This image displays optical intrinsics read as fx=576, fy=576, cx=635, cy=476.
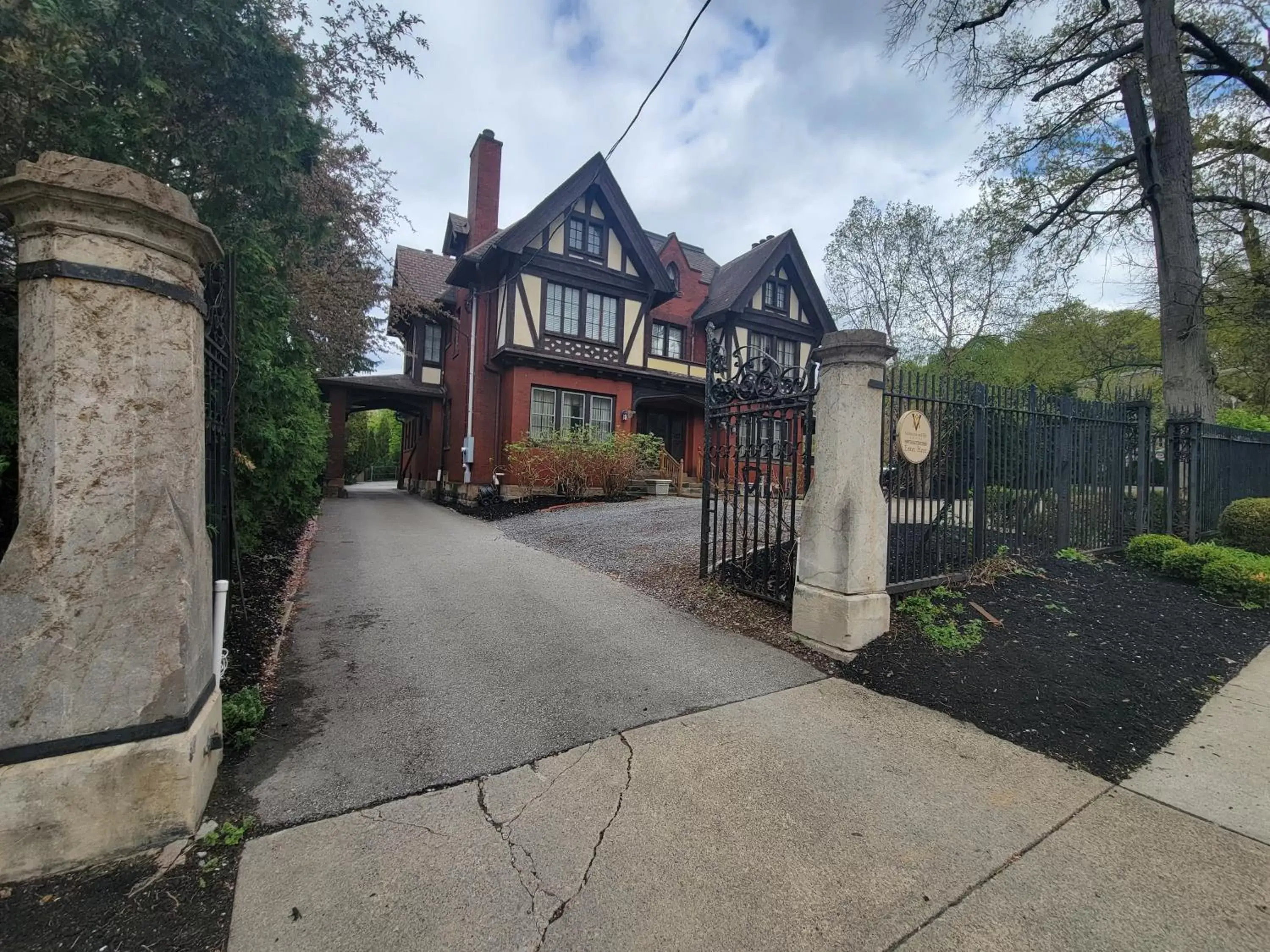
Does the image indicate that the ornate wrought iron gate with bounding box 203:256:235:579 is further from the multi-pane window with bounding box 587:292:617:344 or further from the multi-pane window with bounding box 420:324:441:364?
the multi-pane window with bounding box 420:324:441:364

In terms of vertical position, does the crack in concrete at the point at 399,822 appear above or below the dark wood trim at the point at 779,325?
below

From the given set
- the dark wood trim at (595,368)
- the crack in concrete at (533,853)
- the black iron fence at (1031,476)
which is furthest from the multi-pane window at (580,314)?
the crack in concrete at (533,853)

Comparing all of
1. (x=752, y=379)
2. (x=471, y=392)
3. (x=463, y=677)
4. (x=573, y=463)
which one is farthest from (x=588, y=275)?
(x=463, y=677)

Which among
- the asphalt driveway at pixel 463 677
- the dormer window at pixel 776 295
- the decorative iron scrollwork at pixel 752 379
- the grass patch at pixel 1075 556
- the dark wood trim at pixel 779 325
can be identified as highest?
the dormer window at pixel 776 295

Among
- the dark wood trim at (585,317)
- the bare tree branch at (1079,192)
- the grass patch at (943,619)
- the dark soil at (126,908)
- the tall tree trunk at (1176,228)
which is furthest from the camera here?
the dark wood trim at (585,317)

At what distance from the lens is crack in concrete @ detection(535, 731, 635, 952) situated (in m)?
1.82

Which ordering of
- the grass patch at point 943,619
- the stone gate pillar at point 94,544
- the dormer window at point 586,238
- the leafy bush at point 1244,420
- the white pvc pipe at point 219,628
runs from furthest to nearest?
the dormer window at point 586,238, the leafy bush at point 1244,420, the grass patch at point 943,619, the white pvc pipe at point 219,628, the stone gate pillar at point 94,544

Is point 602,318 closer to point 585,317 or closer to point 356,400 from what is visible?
point 585,317

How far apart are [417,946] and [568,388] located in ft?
51.3

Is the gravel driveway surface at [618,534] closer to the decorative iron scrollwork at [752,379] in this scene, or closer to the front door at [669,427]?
the decorative iron scrollwork at [752,379]

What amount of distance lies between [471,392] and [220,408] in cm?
1440

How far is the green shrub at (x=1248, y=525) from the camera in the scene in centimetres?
733

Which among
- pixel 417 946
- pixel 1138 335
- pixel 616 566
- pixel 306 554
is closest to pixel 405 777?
pixel 417 946

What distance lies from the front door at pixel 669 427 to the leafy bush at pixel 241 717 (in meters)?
17.3
